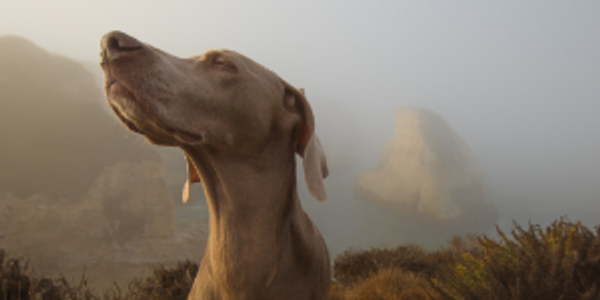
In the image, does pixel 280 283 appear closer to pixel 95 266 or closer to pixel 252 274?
pixel 252 274

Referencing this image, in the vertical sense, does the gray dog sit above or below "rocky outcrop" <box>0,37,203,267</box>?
above

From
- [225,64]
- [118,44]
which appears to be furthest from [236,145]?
[118,44]

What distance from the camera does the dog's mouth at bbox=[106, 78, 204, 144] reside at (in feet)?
3.79

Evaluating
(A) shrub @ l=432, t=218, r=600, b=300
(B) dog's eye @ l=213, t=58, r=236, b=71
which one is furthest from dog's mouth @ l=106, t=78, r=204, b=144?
(A) shrub @ l=432, t=218, r=600, b=300

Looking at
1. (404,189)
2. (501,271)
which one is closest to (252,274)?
(501,271)

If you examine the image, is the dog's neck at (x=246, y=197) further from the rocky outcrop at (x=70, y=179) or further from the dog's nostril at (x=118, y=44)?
the rocky outcrop at (x=70, y=179)

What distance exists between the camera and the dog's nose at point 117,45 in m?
1.12

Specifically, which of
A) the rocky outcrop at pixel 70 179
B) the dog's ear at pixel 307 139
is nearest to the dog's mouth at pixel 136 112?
the dog's ear at pixel 307 139

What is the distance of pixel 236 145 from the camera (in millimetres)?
1432

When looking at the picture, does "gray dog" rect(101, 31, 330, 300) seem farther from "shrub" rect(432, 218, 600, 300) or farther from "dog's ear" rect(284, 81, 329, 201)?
"shrub" rect(432, 218, 600, 300)

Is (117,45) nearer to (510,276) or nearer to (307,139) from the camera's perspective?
(307,139)

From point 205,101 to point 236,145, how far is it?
24cm

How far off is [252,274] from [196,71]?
0.97 meters

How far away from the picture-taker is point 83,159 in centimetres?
2614
